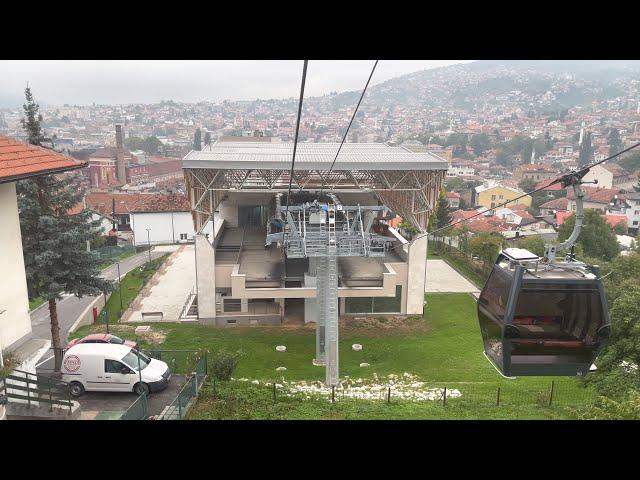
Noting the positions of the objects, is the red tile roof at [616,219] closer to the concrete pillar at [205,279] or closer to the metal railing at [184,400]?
the concrete pillar at [205,279]

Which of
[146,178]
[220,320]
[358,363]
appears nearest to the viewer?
[358,363]

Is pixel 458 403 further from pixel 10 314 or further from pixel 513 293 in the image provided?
pixel 10 314

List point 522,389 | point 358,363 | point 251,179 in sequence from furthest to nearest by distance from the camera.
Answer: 1. point 251,179
2. point 358,363
3. point 522,389

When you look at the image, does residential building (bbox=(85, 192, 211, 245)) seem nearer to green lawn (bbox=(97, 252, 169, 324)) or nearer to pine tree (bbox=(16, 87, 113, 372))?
green lawn (bbox=(97, 252, 169, 324))

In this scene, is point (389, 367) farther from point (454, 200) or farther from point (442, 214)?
point (454, 200)

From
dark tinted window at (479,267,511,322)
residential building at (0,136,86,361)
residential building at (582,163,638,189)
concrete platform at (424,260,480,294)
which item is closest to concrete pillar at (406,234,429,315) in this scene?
concrete platform at (424,260,480,294)

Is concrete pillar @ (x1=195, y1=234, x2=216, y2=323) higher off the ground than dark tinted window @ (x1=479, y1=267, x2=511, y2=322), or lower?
lower

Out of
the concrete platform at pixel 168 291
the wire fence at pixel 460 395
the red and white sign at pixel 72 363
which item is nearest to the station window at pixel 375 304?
the wire fence at pixel 460 395
